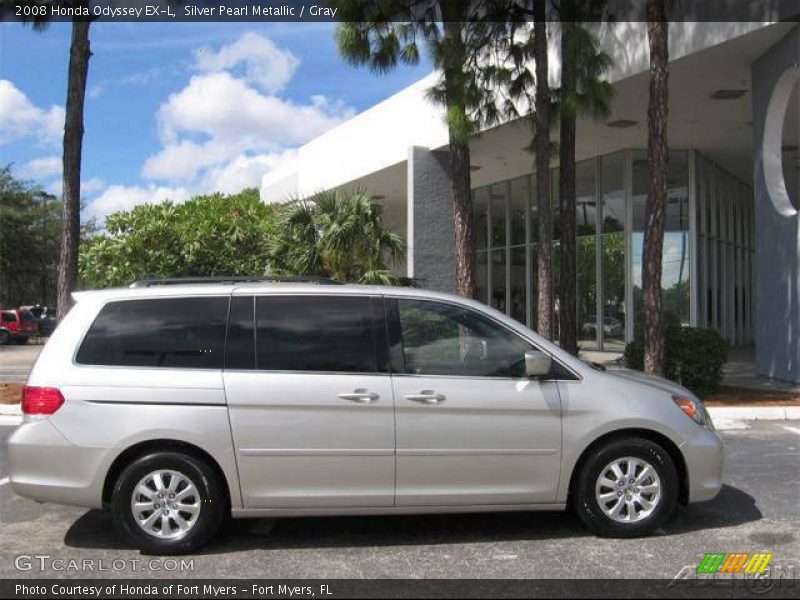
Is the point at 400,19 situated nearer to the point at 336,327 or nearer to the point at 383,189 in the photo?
the point at 336,327

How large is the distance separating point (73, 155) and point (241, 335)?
31.9 ft

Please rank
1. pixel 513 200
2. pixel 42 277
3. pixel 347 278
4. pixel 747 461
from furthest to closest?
pixel 42 277 < pixel 513 200 < pixel 347 278 < pixel 747 461

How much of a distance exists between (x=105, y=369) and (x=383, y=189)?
21.7 meters

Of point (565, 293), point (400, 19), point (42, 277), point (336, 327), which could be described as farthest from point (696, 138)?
point (42, 277)

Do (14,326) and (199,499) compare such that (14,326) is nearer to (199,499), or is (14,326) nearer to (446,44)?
(446,44)

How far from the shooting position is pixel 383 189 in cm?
2609

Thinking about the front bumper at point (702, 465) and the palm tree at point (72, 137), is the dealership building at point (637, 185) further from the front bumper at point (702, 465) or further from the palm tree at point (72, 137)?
the front bumper at point (702, 465)

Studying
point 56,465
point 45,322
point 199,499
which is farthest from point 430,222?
point 45,322

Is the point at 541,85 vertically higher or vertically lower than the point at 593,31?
lower

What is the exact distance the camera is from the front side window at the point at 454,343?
5.07 m

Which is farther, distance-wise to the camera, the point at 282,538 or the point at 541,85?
the point at 541,85

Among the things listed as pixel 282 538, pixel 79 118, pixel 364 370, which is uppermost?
pixel 79 118

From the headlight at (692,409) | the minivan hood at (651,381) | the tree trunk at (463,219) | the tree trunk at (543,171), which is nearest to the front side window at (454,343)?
the minivan hood at (651,381)

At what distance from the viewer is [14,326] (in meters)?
31.7
